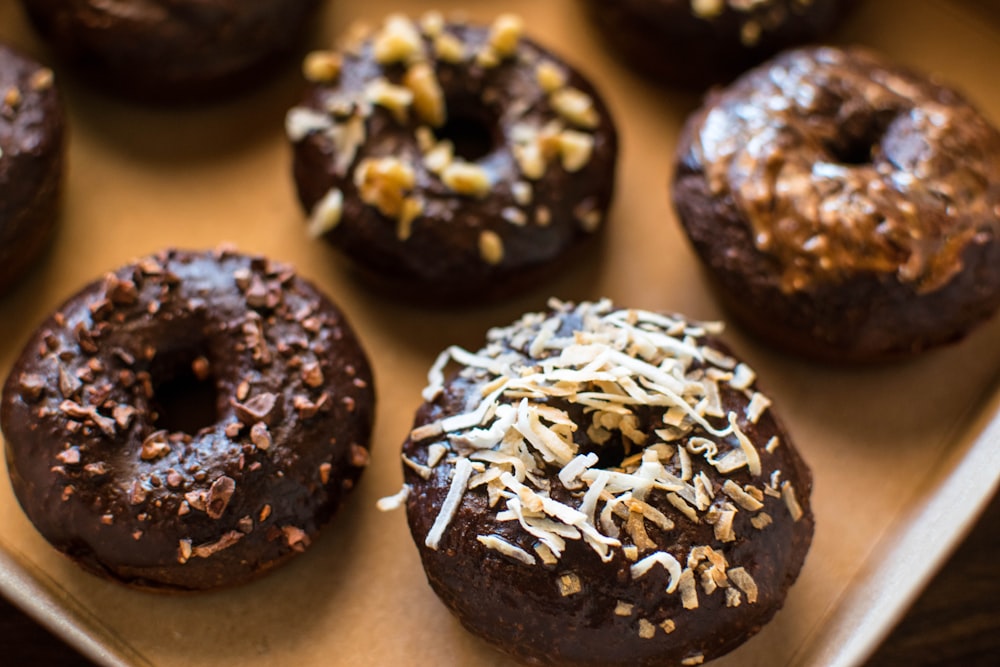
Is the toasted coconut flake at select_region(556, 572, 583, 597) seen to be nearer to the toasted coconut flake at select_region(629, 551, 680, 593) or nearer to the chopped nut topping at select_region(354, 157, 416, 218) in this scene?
the toasted coconut flake at select_region(629, 551, 680, 593)

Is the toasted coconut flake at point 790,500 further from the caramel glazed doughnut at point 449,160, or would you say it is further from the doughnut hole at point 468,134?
the doughnut hole at point 468,134

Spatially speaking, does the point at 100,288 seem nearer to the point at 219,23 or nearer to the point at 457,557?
the point at 219,23

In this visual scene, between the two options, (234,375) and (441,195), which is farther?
(441,195)

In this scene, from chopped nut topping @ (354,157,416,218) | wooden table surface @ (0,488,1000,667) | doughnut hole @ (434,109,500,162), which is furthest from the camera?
doughnut hole @ (434,109,500,162)

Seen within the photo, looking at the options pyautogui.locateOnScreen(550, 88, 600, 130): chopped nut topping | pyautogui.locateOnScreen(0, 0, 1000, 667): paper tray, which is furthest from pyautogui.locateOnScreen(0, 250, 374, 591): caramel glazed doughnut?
pyautogui.locateOnScreen(550, 88, 600, 130): chopped nut topping

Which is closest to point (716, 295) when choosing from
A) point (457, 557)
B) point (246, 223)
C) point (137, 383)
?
point (457, 557)
